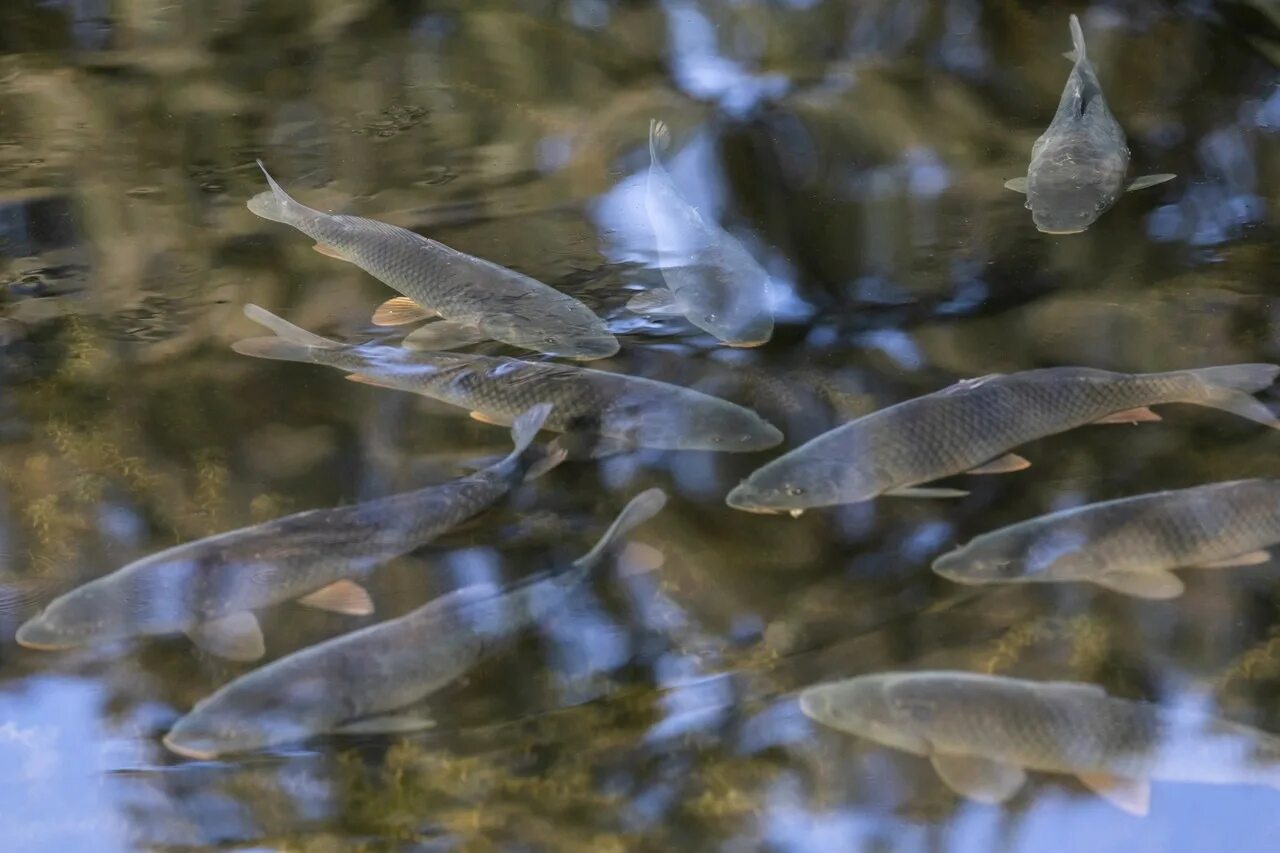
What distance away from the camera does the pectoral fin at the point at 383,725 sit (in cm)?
194

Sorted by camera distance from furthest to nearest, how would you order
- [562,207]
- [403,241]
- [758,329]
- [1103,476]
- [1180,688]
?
1. [562,207]
2. [403,241]
3. [758,329]
4. [1103,476]
5. [1180,688]

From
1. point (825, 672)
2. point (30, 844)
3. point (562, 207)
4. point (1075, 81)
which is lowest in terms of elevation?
point (30, 844)

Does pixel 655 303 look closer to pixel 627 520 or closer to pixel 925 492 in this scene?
pixel 627 520

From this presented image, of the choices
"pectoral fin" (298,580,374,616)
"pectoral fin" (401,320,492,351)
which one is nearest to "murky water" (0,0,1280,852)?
"pectoral fin" (298,580,374,616)

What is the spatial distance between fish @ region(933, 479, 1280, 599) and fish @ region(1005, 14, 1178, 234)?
Answer: 1.17 m

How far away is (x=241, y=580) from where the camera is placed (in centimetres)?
212

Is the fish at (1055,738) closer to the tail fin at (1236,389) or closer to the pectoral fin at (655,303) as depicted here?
the tail fin at (1236,389)

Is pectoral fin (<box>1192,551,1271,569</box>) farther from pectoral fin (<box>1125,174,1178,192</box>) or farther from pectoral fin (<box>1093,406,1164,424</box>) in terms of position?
pectoral fin (<box>1125,174,1178,192</box>)

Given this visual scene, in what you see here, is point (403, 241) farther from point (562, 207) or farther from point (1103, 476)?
point (1103, 476)

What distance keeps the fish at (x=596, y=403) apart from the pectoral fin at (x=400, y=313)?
0.91 feet

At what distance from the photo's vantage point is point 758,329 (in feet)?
9.04

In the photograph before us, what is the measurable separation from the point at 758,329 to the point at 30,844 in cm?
180

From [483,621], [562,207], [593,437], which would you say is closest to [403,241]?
[562,207]

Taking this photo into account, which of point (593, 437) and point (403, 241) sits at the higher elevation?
A: point (403, 241)
